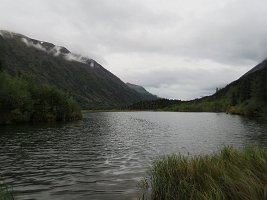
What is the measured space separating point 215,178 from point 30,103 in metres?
97.6

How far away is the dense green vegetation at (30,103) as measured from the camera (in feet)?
338

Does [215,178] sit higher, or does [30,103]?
[30,103]

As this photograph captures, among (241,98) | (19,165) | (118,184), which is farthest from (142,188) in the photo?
(241,98)

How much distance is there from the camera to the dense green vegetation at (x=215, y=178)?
50.0ft

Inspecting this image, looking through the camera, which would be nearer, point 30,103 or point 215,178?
point 215,178

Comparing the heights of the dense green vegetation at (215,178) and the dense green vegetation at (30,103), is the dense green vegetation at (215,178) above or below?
below

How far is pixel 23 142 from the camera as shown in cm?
5656

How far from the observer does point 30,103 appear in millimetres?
109500

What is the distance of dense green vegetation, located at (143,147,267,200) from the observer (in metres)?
15.2

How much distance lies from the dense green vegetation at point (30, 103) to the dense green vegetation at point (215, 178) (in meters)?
88.9

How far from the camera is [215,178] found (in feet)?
60.0

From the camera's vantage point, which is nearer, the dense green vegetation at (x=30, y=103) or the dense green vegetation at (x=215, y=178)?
the dense green vegetation at (x=215, y=178)

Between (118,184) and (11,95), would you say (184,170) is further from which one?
(11,95)

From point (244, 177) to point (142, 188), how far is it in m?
10.3
